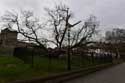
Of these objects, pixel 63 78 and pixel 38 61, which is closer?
pixel 63 78

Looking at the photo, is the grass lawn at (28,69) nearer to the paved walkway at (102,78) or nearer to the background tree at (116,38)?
the paved walkway at (102,78)

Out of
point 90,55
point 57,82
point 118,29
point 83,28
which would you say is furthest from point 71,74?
point 118,29

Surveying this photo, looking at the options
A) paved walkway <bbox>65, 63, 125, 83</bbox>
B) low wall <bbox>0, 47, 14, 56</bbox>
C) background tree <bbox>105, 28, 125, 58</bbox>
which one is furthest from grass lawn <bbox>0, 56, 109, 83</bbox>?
background tree <bbox>105, 28, 125, 58</bbox>

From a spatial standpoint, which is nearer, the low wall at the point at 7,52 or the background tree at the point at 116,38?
the low wall at the point at 7,52

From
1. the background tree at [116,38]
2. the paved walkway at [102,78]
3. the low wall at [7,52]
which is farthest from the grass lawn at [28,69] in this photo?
the background tree at [116,38]

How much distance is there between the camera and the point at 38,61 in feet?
62.0

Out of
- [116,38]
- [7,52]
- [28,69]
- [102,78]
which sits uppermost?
[116,38]

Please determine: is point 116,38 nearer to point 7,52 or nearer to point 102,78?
point 7,52

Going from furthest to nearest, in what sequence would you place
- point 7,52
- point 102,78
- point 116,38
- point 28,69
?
point 116,38, point 7,52, point 102,78, point 28,69

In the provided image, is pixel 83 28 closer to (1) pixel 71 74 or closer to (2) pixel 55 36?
(2) pixel 55 36

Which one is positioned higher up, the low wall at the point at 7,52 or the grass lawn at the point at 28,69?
the low wall at the point at 7,52

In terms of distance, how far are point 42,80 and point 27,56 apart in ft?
36.9

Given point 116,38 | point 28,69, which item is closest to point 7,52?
point 28,69

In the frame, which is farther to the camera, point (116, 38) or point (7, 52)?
point (116, 38)
